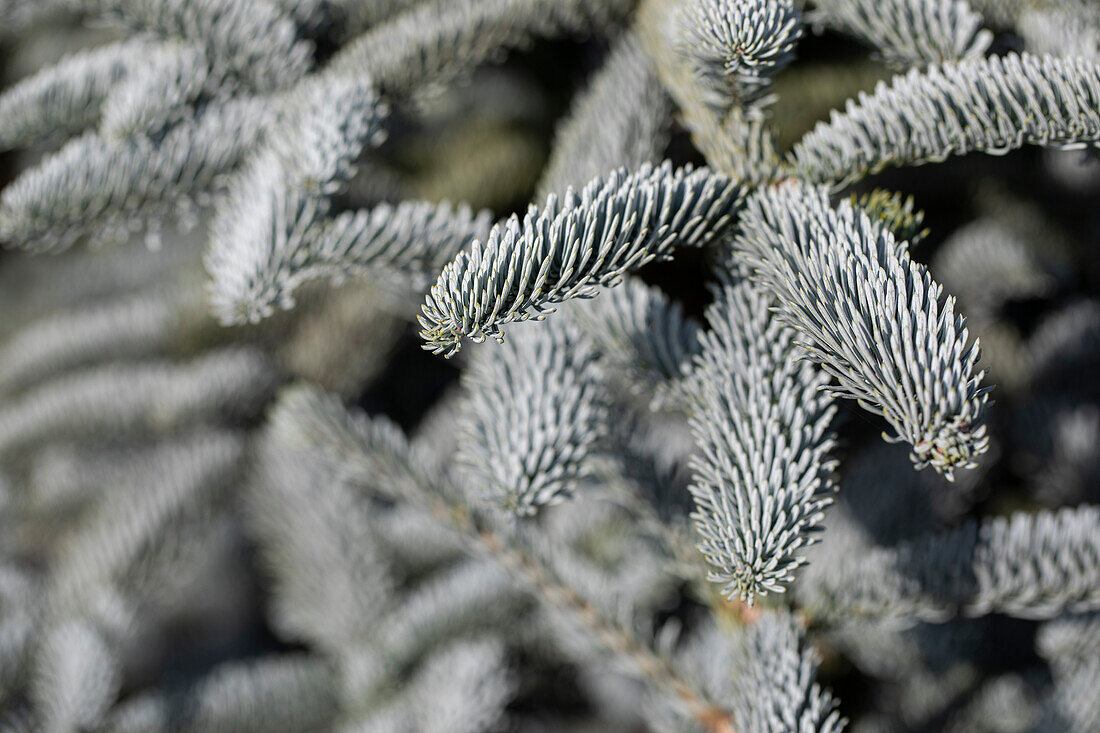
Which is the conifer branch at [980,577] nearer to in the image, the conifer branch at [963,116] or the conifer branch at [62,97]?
the conifer branch at [963,116]

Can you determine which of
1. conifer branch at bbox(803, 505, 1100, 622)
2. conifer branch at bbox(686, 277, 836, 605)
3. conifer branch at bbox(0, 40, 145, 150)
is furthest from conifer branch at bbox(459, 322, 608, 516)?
conifer branch at bbox(0, 40, 145, 150)

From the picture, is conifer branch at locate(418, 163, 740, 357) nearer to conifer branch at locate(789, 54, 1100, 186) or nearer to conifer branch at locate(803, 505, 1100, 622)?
conifer branch at locate(789, 54, 1100, 186)

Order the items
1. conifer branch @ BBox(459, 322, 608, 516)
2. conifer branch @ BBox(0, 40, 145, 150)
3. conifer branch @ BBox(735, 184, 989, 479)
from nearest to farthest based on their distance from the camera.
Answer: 1. conifer branch @ BBox(735, 184, 989, 479)
2. conifer branch @ BBox(459, 322, 608, 516)
3. conifer branch @ BBox(0, 40, 145, 150)

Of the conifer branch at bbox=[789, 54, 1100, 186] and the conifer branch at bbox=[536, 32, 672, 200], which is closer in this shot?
the conifer branch at bbox=[789, 54, 1100, 186]

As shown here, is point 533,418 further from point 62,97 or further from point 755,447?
point 62,97

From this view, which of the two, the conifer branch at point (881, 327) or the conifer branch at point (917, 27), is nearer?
the conifer branch at point (881, 327)

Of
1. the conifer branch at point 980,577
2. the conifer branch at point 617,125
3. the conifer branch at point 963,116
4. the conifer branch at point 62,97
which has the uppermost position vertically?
the conifer branch at point 62,97

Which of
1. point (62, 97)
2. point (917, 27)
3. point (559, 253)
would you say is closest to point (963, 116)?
point (917, 27)

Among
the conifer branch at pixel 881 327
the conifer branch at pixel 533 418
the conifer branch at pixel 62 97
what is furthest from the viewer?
the conifer branch at pixel 62 97

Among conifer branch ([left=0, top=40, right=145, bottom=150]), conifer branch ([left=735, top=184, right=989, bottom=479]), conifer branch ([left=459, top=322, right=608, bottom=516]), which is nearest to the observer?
conifer branch ([left=735, top=184, right=989, bottom=479])

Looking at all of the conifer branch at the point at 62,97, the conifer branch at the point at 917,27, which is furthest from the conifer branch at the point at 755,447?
the conifer branch at the point at 62,97

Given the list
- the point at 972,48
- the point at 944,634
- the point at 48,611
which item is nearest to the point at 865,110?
the point at 972,48
